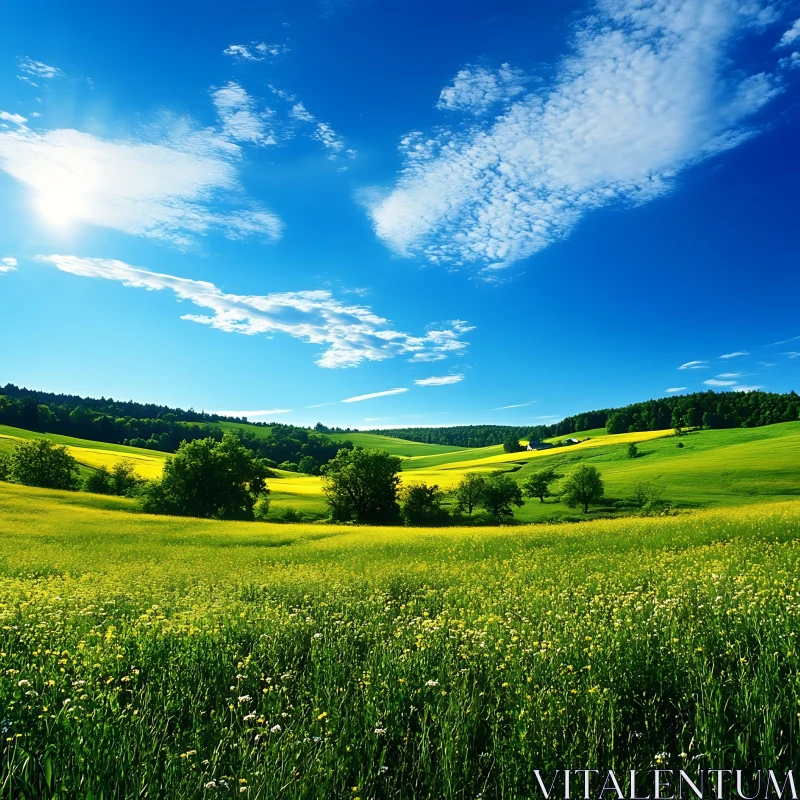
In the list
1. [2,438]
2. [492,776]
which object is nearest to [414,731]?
[492,776]

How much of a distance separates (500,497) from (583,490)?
10455 millimetres

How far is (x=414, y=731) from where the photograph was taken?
3.98 metres

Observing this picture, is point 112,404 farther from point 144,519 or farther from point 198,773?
point 198,773

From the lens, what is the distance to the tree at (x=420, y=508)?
6191 cm

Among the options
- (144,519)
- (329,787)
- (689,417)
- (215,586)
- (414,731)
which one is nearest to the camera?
(329,787)

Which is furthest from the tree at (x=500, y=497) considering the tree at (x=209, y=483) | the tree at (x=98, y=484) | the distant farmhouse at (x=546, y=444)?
the distant farmhouse at (x=546, y=444)

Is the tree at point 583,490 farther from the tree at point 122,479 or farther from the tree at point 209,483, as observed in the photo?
the tree at point 122,479

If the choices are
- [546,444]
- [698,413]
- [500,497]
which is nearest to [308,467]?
[500,497]

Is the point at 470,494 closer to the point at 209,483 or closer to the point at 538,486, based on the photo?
the point at 538,486

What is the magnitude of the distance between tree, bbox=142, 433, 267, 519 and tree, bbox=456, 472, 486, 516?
27.2m

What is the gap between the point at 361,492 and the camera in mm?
61219

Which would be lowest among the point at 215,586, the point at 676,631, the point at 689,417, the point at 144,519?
the point at 144,519

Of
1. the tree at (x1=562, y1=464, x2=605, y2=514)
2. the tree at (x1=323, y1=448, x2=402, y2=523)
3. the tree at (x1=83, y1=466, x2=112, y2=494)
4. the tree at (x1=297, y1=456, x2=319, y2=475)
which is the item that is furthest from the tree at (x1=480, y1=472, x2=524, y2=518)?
the tree at (x1=297, y1=456, x2=319, y2=475)

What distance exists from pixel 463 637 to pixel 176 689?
9.83 feet
